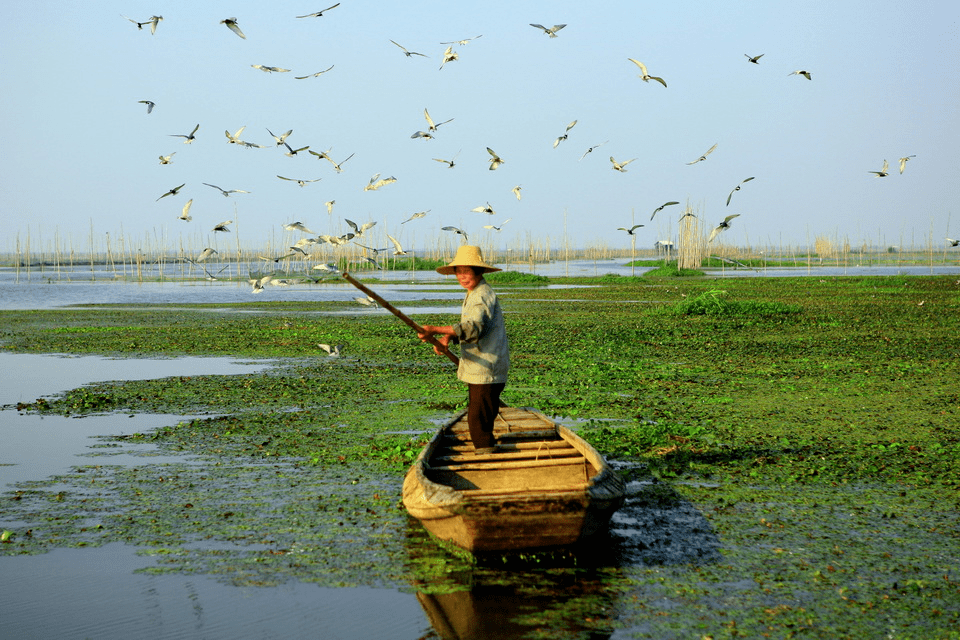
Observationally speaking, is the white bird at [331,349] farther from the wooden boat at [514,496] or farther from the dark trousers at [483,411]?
the wooden boat at [514,496]

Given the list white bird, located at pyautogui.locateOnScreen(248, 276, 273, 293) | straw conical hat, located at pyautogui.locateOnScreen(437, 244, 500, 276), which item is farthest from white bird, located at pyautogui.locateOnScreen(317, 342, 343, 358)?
straw conical hat, located at pyautogui.locateOnScreen(437, 244, 500, 276)

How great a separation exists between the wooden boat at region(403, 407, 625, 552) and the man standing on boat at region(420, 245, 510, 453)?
493mm

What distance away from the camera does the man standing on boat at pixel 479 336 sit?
668 centimetres

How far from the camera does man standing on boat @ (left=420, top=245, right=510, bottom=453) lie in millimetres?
6680

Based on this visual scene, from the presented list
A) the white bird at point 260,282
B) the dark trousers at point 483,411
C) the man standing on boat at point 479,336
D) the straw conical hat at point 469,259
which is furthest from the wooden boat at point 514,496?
the white bird at point 260,282

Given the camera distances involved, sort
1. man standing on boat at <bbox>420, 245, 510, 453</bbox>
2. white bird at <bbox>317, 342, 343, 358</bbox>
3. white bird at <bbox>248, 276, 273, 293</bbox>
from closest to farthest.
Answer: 1. man standing on boat at <bbox>420, 245, 510, 453</bbox>
2. white bird at <bbox>248, 276, 273, 293</bbox>
3. white bird at <bbox>317, 342, 343, 358</bbox>

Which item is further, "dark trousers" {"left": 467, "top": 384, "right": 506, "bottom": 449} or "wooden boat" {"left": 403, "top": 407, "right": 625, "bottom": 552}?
"dark trousers" {"left": 467, "top": 384, "right": 506, "bottom": 449}

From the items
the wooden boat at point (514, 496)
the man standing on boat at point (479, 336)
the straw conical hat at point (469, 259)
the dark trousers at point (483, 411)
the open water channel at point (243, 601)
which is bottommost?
the open water channel at point (243, 601)

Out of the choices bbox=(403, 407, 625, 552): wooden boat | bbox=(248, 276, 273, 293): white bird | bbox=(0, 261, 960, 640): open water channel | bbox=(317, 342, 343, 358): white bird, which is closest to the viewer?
bbox=(0, 261, 960, 640): open water channel

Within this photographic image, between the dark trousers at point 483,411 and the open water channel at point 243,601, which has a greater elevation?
the dark trousers at point 483,411

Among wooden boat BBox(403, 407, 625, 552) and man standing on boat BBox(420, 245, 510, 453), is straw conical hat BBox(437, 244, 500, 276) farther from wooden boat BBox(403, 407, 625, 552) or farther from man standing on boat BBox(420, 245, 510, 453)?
wooden boat BBox(403, 407, 625, 552)

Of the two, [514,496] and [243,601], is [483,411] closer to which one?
[514,496]

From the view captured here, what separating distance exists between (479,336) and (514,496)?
5.08ft

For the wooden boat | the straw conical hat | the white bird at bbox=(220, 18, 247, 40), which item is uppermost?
the white bird at bbox=(220, 18, 247, 40)
